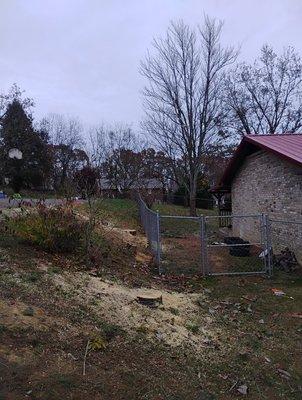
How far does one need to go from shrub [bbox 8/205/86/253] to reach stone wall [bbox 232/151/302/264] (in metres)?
6.53

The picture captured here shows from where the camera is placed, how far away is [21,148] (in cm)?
4059

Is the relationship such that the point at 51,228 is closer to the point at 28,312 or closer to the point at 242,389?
the point at 28,312

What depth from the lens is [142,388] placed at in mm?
4664

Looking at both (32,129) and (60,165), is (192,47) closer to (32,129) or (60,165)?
(32,129)

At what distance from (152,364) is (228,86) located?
Result: 3753cm

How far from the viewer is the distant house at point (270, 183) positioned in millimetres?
13070

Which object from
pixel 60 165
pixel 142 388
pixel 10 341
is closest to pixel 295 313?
pixel 142 388

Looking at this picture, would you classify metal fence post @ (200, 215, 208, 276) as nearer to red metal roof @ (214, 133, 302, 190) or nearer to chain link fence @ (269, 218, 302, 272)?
chain link fence @ (269, 218, 302, 272)

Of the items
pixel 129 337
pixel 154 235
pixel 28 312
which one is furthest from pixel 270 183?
pixel 28 312

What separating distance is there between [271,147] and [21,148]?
1221 inches

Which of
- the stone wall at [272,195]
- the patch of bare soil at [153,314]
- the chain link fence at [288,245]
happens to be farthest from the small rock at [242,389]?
the stone wall at [272,195]

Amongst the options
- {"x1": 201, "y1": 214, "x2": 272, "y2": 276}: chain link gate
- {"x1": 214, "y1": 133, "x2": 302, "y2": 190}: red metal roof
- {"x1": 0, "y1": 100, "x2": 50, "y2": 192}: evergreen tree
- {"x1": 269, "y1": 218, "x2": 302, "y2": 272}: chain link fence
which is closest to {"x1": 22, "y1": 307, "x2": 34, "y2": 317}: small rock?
{"x1": 201, "y1": 214, "x2": 272, "y2": 276}: chain link gate

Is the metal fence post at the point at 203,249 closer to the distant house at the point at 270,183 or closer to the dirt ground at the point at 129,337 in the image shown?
the dirt ground at the point at 129,337

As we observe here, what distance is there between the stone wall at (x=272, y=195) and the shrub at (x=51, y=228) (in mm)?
6527
